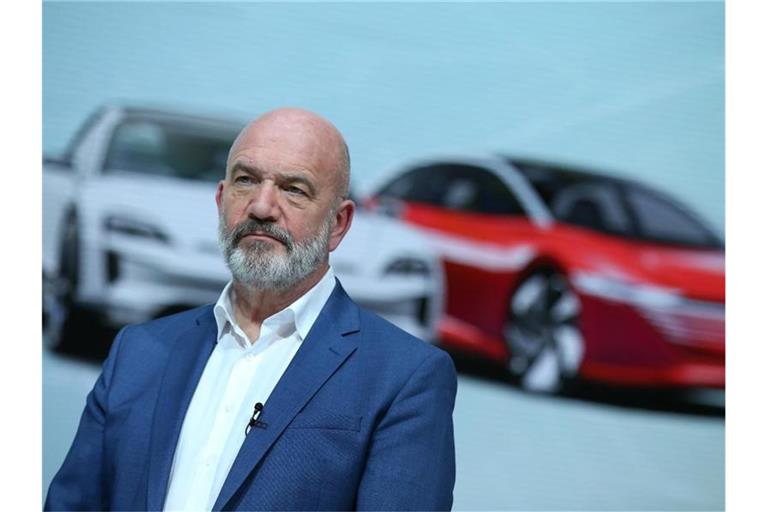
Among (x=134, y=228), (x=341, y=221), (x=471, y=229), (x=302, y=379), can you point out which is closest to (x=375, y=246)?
(x=471, y=229)

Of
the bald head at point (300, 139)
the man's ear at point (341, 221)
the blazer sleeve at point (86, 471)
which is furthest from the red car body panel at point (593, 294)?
the blazer sleeve at point (86, 471)

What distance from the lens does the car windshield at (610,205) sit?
11.5 feet

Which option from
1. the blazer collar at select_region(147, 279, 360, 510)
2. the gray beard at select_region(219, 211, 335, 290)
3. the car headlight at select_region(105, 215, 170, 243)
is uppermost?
the car headlight at select_region(105, 215, 170, 243)

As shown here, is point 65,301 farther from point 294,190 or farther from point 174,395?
point 294,190

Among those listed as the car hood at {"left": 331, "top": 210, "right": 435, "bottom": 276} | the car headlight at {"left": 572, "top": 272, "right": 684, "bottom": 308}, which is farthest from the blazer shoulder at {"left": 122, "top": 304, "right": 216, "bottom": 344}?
the car headlight at {"left": 572, "top": 272, "right": 684, "bottom": 308}

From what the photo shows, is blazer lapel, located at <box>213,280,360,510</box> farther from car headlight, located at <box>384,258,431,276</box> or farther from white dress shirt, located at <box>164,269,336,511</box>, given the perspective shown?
car headlight, located at <box>384,258,431,276</box>

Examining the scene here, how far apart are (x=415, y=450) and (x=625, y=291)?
2.17 m

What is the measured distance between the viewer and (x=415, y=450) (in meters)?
1.51

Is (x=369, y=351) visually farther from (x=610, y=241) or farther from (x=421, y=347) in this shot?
(x=610, y=241)

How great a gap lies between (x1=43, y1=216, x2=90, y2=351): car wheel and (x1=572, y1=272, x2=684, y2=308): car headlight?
1.96 meters

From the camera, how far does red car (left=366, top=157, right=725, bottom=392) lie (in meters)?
3.47

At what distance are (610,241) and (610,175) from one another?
26 cm

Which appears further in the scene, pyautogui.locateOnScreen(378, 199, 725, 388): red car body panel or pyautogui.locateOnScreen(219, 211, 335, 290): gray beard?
pyautogui.locateOnScreen(378, 199, 725, 388): red car body panel

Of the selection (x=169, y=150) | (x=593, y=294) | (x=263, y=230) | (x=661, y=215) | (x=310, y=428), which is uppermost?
(x=169, y=150)
